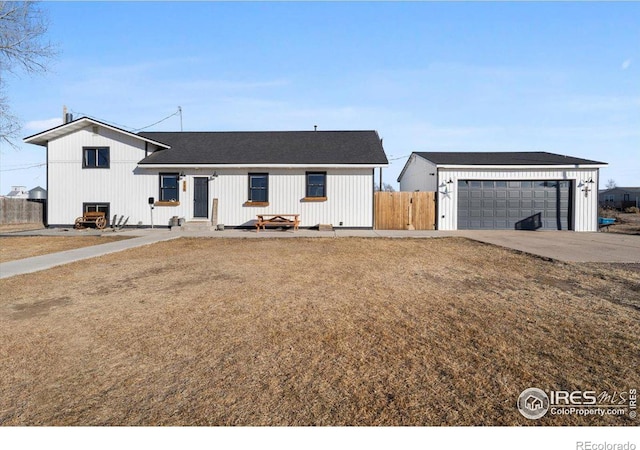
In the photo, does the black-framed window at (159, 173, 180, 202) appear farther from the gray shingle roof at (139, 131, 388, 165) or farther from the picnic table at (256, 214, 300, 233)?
the picnic table at (256, 214, 300, 233)

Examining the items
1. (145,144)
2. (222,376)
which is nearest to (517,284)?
(222,376)

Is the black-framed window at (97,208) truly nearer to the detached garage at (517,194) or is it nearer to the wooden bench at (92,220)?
the wooden bench at (92,220)

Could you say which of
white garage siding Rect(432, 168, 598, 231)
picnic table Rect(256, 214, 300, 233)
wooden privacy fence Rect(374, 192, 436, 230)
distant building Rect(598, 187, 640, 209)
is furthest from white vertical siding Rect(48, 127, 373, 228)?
distant building Rect(598, 187, 640, 209)

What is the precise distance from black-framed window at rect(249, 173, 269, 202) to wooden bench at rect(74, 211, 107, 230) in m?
7.41

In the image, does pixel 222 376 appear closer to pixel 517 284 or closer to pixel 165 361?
pixel 165 361

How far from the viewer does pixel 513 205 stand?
18109 mm

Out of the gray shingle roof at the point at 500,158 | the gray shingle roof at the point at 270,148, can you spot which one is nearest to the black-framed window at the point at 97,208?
the gray shingle roof at the point at 270,148

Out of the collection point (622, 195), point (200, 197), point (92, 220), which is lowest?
point (92, 220)

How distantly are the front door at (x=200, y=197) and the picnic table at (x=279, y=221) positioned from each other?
2.93 m

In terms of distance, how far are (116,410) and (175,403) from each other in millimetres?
385

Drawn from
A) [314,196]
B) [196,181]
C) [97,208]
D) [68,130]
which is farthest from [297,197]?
[68,130]

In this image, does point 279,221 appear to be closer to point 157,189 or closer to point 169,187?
point 169,187

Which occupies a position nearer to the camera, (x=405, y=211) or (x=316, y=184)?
(x=316, y=184)

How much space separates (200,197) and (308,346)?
52.1 feet
